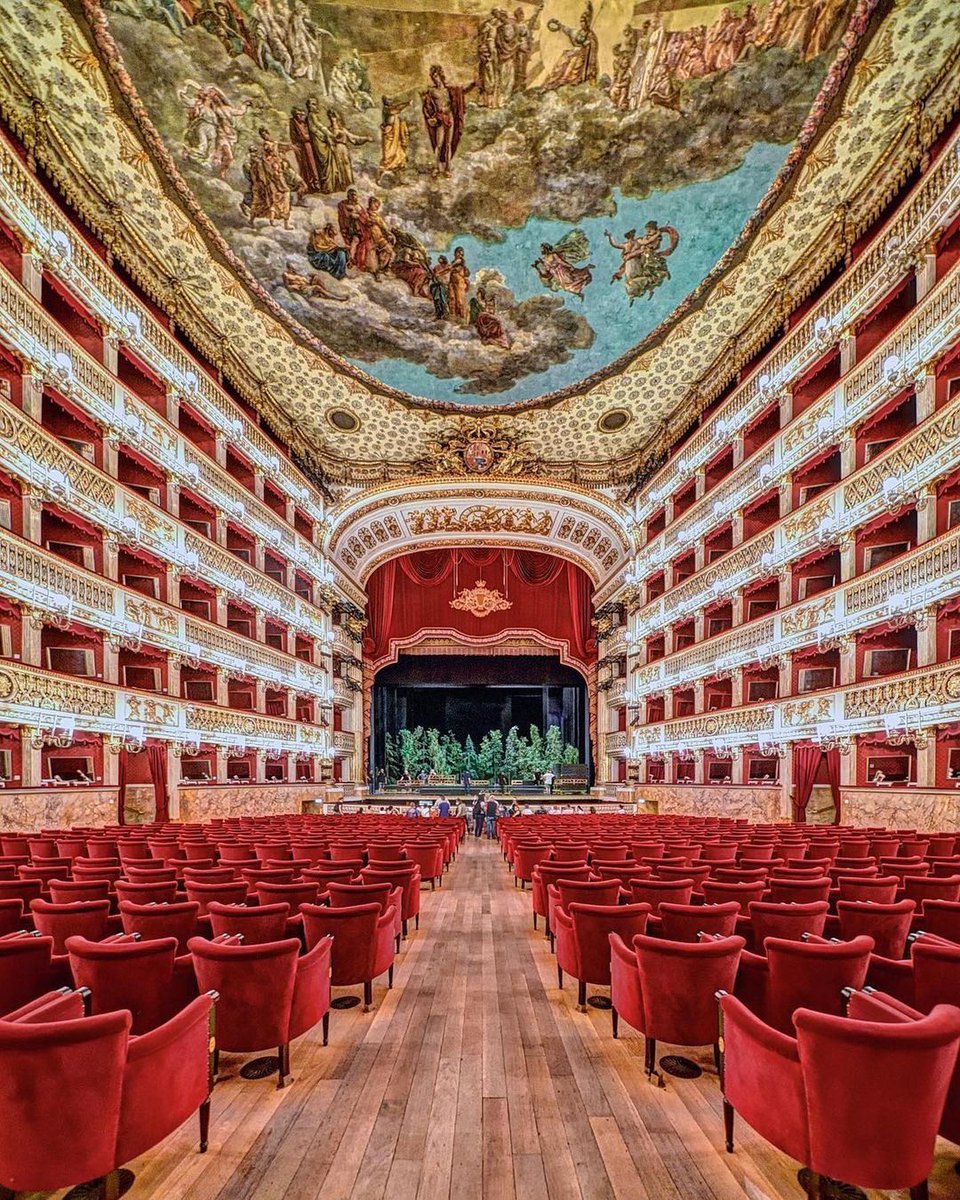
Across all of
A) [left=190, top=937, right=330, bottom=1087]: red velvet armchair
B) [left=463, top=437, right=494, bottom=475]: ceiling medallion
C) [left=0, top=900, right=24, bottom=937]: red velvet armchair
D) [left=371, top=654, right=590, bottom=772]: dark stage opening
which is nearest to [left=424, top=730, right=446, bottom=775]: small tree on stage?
[left=371, top=654, right=590, bottom=772]: dark stage opening

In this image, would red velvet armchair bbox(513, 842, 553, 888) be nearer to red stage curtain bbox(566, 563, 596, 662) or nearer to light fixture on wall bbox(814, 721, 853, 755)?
light fixture on wall bbox(814, 721, 853, 755)

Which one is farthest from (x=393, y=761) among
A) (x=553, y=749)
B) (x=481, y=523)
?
(x=481, y=523)

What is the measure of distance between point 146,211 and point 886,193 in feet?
53.5

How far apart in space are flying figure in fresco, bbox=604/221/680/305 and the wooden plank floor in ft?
57.3

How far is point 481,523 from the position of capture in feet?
100

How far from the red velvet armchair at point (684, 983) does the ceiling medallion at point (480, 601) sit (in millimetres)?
29359

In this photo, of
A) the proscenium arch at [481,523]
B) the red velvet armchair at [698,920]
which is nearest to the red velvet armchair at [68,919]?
the red velvet armchair at [698,920]

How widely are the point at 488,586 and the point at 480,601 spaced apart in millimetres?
838

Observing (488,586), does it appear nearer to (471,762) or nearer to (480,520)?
(480,520)

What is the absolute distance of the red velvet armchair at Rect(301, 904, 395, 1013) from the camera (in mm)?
4605

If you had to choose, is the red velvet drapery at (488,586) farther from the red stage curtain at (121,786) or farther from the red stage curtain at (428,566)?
the red stage curtain at (121,786)

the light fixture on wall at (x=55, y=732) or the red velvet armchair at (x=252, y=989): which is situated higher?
the light fixture on wall at (x=55, y=732)

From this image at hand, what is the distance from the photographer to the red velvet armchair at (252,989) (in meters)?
3.49

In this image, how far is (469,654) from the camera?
3459 centimetres
